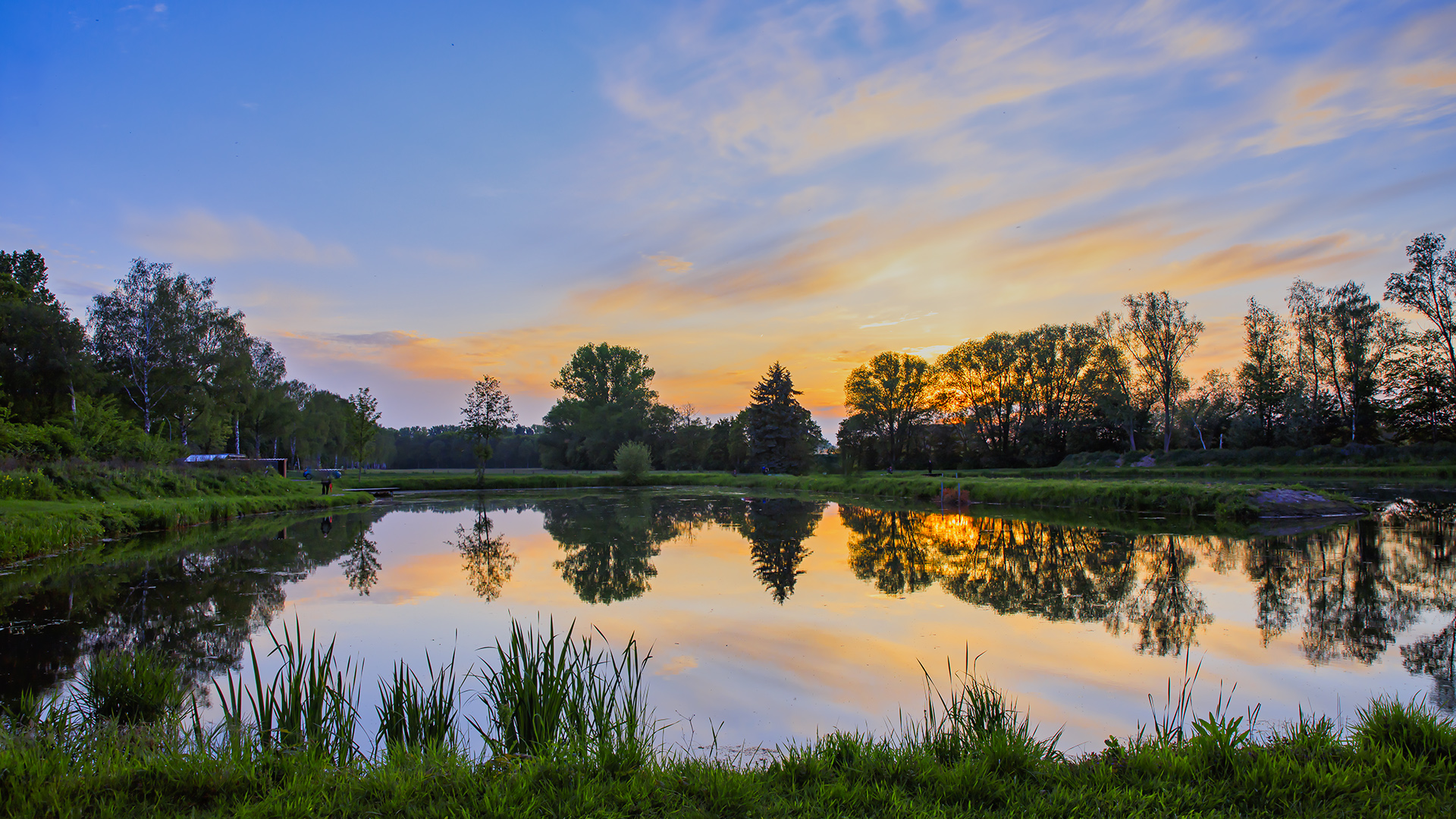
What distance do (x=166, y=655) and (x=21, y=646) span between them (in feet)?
5.03

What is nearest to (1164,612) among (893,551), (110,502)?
(893,551)

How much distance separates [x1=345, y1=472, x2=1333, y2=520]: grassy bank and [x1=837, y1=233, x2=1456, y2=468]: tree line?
614 centimetres

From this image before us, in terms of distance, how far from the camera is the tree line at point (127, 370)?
2188 centimetres

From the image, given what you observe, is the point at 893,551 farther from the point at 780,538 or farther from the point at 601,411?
the point at 601,411

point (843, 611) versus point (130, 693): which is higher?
point (130, 693)

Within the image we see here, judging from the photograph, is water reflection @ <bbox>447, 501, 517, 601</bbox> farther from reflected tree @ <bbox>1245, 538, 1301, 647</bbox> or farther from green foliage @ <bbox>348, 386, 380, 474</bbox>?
green foliage @ <bbox>348, 386, 380, 474</bbox>

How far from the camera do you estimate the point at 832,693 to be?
16.8ft

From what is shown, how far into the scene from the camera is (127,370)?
32.5 m

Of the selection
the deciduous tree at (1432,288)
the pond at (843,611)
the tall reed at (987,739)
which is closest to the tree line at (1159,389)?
the deciduous tree at (1432,288)

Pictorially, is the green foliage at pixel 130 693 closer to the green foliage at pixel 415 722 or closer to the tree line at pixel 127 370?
the green foliage at pixel 415 722

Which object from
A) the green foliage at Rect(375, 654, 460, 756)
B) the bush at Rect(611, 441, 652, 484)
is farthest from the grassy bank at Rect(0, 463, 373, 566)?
the bush at Rect(611, 441, 652, 484)

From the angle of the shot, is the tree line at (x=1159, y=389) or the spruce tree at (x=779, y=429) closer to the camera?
the tree line at (x=1159, y=389)

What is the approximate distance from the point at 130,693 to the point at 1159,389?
4848 cm

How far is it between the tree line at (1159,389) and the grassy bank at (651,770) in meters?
34.4
